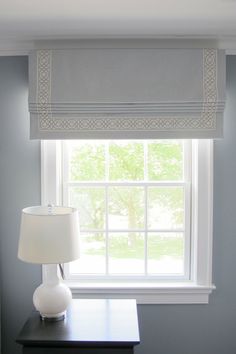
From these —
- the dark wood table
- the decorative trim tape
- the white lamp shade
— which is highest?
the decorative trim tape

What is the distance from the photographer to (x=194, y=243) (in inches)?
114

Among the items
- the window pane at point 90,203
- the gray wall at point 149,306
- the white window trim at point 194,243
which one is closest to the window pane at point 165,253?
the white window trim at point 194,243

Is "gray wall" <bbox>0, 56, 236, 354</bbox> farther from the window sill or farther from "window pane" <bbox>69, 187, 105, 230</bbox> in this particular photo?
"window pane" <bbox>69, 187, 105, 230</bbox>

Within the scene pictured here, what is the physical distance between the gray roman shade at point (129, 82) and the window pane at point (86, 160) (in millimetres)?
314

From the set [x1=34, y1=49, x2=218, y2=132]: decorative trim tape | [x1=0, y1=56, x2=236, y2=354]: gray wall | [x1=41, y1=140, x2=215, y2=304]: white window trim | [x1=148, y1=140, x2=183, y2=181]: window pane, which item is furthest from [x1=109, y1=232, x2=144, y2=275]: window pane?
[x1=34, y1=49, x2=218, y2=132]: decorative trim tape

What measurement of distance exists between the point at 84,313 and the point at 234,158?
4.32 feet

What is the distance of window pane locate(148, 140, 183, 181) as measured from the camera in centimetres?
294

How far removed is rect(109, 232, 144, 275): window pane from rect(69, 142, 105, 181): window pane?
44 centimetres

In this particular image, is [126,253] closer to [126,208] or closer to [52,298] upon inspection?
[126,208]

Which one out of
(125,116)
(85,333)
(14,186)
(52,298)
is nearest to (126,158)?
(125,116)

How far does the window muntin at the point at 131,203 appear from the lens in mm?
2947

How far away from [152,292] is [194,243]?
413mm

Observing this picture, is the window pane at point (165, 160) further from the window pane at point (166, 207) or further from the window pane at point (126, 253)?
the window pane at point (126, 253)

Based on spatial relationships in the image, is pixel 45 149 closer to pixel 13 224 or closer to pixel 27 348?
pixel 13 224
